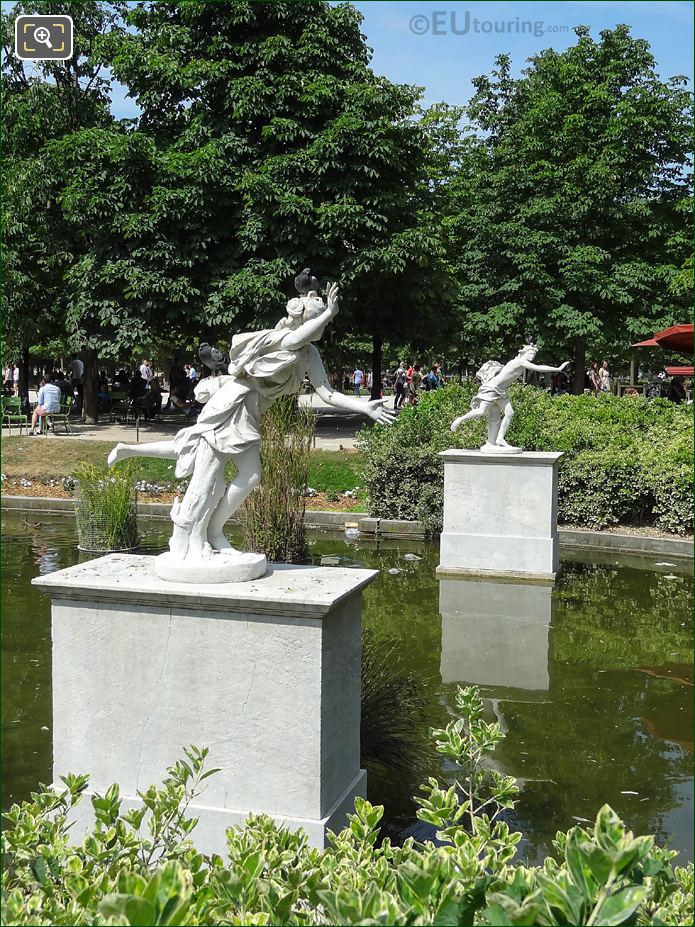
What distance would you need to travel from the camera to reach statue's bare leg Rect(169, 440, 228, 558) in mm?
5414

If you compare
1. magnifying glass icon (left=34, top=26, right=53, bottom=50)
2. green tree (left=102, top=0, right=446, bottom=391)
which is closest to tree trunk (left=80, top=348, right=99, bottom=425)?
green tree (left=102, top=0, right=446, bottom=391)

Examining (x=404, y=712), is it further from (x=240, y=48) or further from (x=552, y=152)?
(x=552, y=152)

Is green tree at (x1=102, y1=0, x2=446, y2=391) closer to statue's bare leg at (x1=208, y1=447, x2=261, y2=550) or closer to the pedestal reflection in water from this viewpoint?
the pedestal reflection in water

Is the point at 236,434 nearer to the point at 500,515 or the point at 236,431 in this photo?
the point at 236,431

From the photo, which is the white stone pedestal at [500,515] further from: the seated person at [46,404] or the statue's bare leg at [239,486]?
the seated person at [46,404]

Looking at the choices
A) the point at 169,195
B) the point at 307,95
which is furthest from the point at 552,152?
the point at 169,195

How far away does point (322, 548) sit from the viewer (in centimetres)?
1394

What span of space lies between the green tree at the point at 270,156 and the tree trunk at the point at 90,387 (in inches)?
150

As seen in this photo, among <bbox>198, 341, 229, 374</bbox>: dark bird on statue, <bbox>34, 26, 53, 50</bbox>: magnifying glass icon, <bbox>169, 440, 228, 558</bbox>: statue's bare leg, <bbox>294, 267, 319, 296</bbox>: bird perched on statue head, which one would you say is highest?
<bbox>34, 26, 53, 50</bbox>: magnifying glass icon

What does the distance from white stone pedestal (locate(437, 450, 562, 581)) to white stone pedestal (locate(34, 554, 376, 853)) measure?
6.78m

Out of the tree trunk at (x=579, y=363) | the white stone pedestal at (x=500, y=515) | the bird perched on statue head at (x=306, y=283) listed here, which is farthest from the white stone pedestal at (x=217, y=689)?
the tree trunk at (x=579, y=363)

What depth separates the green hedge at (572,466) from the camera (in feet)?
46.6

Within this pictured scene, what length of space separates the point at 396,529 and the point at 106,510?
4.41 m

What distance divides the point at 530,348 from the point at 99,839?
949cm
